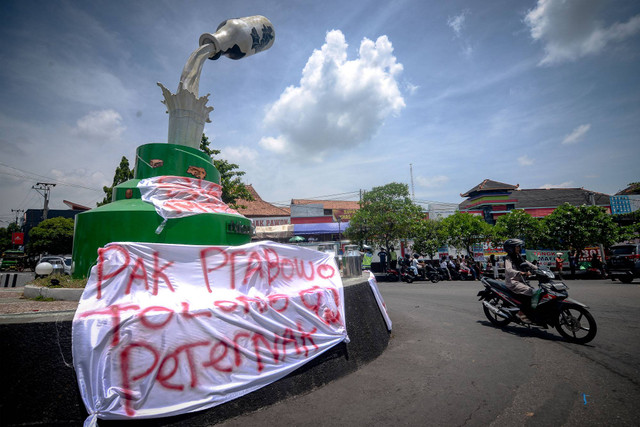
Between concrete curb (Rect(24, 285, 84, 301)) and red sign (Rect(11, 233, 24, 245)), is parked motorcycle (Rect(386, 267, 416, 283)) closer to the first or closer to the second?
concrete curb (Rect(24, 285, 84, 301))

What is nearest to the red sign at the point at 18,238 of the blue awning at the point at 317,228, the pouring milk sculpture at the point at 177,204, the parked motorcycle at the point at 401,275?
the blue awning at the point at 317,228

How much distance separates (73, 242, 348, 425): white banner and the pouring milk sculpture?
2.39m

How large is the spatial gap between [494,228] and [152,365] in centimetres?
2438

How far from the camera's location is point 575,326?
513 centimetres

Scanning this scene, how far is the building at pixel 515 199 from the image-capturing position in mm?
35312

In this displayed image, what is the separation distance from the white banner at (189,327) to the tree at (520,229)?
22.2 m

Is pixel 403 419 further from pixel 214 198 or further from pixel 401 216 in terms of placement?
pixel 401 216

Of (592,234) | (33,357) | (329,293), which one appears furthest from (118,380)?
(592,234)

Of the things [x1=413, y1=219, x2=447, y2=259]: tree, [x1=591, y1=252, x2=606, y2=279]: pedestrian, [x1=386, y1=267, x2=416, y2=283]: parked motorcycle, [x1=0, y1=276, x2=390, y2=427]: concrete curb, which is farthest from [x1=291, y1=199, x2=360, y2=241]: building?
[x1=0, y1=276, x2=390, y2=427]: concrete curb

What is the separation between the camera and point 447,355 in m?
4.63

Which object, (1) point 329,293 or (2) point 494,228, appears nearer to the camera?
(1) point 329,293

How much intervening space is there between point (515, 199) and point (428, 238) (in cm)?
2291

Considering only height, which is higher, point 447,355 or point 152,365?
point 152,365

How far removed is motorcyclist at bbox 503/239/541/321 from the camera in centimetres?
555
